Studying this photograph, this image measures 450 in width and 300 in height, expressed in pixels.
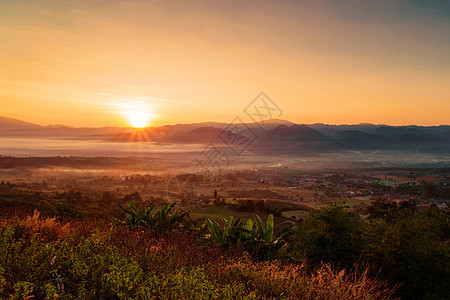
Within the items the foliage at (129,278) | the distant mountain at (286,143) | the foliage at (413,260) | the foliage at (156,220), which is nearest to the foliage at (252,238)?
the foliage at (129,278)

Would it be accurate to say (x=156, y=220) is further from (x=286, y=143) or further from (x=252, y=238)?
(x=286, y=143)

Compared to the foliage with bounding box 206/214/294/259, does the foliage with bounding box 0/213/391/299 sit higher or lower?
higher

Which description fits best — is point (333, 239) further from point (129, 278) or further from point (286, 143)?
point (286, 143)

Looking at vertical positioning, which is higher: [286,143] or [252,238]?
[286,143]

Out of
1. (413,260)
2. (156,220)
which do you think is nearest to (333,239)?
(413,260)

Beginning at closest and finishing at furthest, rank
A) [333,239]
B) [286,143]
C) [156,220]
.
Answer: [333,239] → [156,220] → [286,143]

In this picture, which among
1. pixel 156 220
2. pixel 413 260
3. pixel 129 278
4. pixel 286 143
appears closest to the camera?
pixel 129 278

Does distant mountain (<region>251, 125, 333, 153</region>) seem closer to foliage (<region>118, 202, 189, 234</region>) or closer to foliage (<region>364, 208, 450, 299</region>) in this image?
foliage (<region>118, 202, 189, 234</region>)

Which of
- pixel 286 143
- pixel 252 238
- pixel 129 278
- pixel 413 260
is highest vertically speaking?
pixel 286 143

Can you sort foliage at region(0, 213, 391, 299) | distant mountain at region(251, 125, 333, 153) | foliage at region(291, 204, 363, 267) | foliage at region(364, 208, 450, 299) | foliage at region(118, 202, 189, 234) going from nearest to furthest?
foliage at region(0, 213, 391, 299)
foliage at region(364, 208, 450, 299)
foliage at region(291, 204, 363, 267)
foliage at region(118, 202, 189, 234)
distant mountain at region(251, 125, 333, 153)

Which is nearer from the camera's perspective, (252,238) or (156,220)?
(252,238)

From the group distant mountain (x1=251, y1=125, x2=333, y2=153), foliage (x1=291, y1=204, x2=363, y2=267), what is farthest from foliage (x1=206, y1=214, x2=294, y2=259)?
distant mountain (x1=251, y1=125, x2=333, y2=153)

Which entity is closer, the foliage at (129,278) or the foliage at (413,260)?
the foliage at (129,278)

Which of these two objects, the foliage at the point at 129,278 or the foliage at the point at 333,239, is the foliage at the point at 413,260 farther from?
the foliage at the point at 129,278
